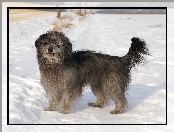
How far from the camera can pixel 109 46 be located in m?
11.4

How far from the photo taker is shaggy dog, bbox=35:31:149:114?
6.95m

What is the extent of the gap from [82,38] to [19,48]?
1.74 meters

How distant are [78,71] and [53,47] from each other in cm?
77

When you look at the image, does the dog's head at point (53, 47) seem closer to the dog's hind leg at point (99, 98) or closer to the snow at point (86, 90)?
the snow at point (86, 90)

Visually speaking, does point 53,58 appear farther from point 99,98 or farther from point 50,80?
point 99,98

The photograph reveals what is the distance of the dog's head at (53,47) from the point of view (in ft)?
22.4

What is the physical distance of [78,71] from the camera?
7355mm

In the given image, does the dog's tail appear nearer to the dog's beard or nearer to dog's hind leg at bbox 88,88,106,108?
dog's hind leg at bbox 88,88,106,108

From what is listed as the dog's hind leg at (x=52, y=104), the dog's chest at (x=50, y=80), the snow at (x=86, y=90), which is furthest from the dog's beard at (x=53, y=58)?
the dog's hind leg at (x=52, y=104)

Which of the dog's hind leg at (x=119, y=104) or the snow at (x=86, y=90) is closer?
the snow at (x=86, y=90)

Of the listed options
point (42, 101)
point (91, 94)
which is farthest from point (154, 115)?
point (42, 101)

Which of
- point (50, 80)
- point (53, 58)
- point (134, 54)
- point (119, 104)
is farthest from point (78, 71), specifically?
point (134, 54)

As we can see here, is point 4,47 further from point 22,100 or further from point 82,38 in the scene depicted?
point 82,38

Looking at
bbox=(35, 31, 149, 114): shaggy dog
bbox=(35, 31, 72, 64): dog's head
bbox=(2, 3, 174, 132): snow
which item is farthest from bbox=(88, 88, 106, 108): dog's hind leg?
bbox=(35, 31, 72, 64): dog's head
